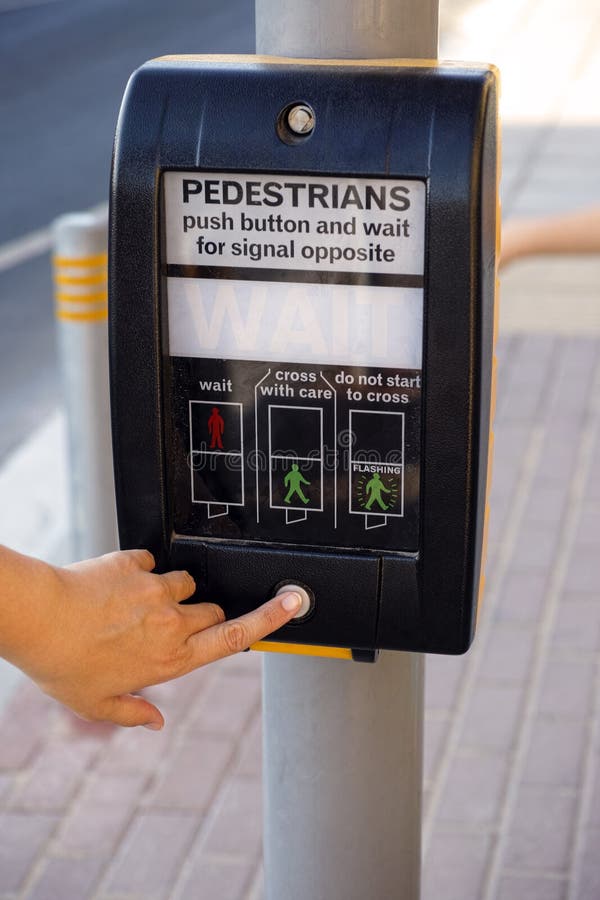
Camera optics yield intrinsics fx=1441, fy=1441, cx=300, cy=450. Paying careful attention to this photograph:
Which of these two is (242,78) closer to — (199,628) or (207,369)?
(207,369)

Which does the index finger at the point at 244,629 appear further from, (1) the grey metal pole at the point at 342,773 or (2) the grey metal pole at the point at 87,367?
(2) the grey metal pole at the point at 87,367

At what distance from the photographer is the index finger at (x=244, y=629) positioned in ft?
5.40

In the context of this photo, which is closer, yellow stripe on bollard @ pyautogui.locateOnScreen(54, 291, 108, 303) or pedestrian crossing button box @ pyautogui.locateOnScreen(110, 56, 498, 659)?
pedestrian crossing button box @ pyautogui.locateOnScreen(110, 56, 498, 659)

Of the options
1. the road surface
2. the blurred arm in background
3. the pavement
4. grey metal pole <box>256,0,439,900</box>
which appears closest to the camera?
grey metal pole <box>256,0,439,900</box>

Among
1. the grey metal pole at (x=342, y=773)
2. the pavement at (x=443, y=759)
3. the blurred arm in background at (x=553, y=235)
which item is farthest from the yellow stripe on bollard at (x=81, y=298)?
the grey metal pole at (x=342, y=773)

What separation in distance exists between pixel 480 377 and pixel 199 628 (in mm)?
437

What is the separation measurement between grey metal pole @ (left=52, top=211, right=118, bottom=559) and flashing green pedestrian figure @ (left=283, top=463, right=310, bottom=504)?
7.54 feet

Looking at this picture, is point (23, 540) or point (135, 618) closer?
point (135, 618)

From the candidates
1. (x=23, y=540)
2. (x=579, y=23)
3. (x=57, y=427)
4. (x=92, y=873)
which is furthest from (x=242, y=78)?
(x=579, y=23)

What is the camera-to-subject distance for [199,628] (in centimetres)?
167

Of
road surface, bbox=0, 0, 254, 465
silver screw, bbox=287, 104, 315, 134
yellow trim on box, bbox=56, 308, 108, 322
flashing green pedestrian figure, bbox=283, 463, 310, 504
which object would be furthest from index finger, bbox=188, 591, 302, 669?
road surface, bbox=0, 0, 254, 465

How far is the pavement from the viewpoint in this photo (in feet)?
10.6

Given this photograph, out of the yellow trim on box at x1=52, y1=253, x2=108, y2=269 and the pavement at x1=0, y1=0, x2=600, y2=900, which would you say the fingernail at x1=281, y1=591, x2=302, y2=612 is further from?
the yellow trim on box at x1=52, y1=253, x2=108, y2=269

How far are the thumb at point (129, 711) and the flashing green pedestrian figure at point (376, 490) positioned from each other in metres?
0.36
